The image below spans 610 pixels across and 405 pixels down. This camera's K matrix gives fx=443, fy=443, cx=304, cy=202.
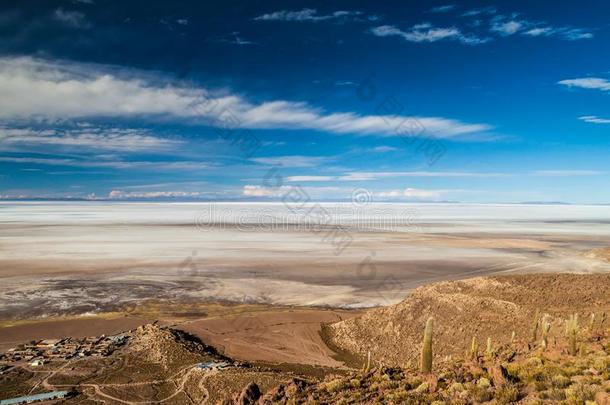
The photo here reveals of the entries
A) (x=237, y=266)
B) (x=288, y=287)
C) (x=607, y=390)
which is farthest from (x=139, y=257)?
(x=607, y=390)

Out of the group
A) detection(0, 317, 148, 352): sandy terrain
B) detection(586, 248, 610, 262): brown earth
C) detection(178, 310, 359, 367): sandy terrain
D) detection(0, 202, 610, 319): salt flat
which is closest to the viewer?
detection(178, 310, 359, 367): sandy terrain

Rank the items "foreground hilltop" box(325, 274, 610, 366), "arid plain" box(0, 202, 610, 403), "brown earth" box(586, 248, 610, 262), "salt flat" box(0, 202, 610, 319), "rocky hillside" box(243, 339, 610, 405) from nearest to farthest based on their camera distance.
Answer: "rocky hillside" box(243, 339, 610, 405) → "arid plain" box(0, 202, 610, 403) → "foreground hilltop" box(325, 274, 610, 366) → "salt flat" box(0, 202, 610, 319) → "brown earth" box(586, 248, 610, 262)

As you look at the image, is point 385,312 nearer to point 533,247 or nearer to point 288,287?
point 288,287

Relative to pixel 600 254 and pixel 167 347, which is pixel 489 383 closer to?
pixel 167 347

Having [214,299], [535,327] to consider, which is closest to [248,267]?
[214,299]

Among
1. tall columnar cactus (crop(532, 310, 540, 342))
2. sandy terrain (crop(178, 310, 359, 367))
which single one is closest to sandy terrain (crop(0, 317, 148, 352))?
sandy terrain (crop(178, 310, 359, 367))

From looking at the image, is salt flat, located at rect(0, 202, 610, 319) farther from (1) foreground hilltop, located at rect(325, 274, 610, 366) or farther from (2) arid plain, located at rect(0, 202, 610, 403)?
(1) foreground hilltop, located at rect(325, 274, 610, 366)

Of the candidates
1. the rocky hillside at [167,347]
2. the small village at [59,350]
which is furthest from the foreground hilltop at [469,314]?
the small village at [59,350]

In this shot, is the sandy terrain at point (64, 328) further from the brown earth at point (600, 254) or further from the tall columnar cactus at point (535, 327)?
the brown earth at point (600, 254)
